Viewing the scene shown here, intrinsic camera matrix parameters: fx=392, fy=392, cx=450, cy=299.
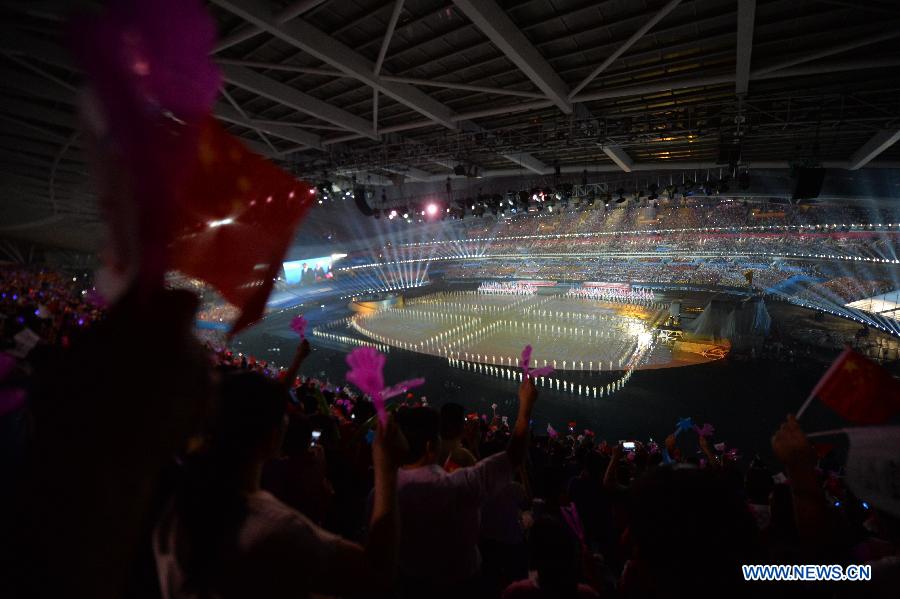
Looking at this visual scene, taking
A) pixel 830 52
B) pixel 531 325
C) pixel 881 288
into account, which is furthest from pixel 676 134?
pixel 881 288

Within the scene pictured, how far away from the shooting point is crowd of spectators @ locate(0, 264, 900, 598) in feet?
1.89

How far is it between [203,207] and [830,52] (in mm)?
8405

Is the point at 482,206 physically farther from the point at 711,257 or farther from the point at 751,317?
the point at 711,257

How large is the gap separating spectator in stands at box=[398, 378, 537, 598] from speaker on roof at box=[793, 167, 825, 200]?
40.4ft

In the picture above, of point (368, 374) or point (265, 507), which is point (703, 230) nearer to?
point (368, 374)

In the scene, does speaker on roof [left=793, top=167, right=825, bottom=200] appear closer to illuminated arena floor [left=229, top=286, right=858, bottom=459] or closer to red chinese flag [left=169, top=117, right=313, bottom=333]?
illuminated arena floor [left=229, top=286, right=858, bottom=459]

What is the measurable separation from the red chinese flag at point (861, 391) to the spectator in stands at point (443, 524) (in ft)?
4.59

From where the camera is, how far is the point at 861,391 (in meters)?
1.69

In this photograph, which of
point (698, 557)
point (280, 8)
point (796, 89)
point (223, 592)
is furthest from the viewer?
point (796, 89)

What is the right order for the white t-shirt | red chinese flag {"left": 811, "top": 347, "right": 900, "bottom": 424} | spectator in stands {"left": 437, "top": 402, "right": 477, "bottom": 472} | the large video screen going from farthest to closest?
the large video screen < spectator in stands {"left": 437, "top": 402, "right": 477, "bottom": 472} < red chinese flag {"left": 811, "top": 347, "right": 900, "bottom": 424} < the white t-shirt

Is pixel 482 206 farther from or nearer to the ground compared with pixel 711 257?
farther from the ground

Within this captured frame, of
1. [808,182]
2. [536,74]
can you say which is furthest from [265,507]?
[808,182]

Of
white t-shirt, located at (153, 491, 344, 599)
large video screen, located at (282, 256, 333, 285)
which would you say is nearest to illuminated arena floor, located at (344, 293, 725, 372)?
white t-shirt, located at (153, 491, 344, 599)

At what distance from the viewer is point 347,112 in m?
9.41
